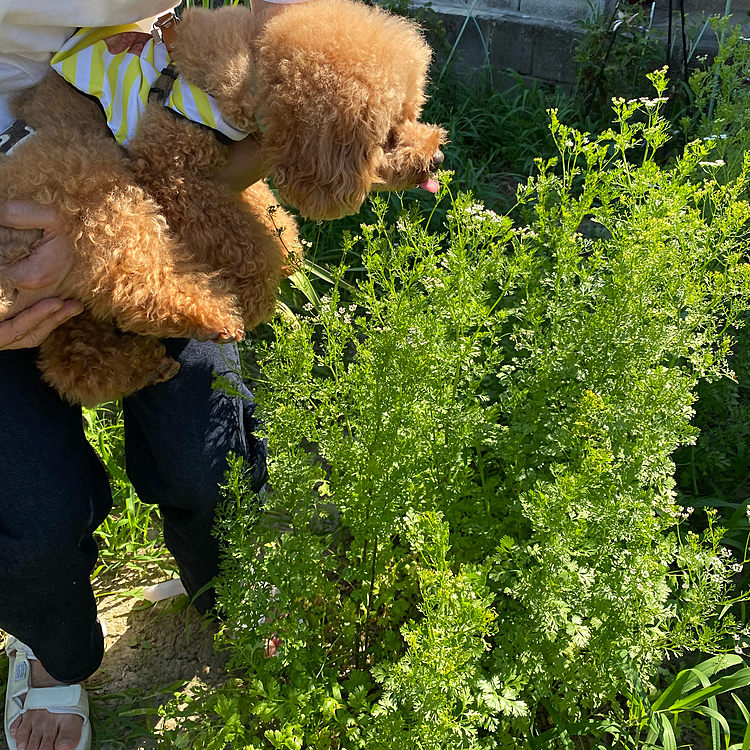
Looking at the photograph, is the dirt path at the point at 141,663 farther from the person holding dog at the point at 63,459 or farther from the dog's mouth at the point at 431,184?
the dog's mouth at the point at 431,184

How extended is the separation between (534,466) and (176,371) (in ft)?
2.76

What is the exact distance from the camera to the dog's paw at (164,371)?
157 cm

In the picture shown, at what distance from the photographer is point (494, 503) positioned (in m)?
1.66

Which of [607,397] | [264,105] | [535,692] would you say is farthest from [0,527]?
[607,397]

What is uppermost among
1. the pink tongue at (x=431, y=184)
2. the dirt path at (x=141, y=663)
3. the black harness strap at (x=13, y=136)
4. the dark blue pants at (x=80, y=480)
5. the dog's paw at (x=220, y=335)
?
the black harness strap at (x=13, y=136)

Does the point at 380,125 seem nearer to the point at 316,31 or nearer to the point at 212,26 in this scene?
the point at 316,31

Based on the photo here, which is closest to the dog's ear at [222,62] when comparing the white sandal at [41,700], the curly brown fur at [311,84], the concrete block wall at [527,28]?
the curly brown fur at [311,84]

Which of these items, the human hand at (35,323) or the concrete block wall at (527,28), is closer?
the human hand at (35,323)

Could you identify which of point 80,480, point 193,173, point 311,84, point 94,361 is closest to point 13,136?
point 193,173

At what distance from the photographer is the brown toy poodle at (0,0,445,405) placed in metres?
1.39

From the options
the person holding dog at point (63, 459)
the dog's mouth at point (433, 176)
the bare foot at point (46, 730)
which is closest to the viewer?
the person holding dog at point (63, 459)

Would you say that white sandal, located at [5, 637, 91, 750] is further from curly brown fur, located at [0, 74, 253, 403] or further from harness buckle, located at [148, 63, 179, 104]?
harness buckle, located at [148, 63, 179, 104]

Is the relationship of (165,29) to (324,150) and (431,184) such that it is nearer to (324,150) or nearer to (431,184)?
(324,150)

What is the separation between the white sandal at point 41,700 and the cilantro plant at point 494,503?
463mm
